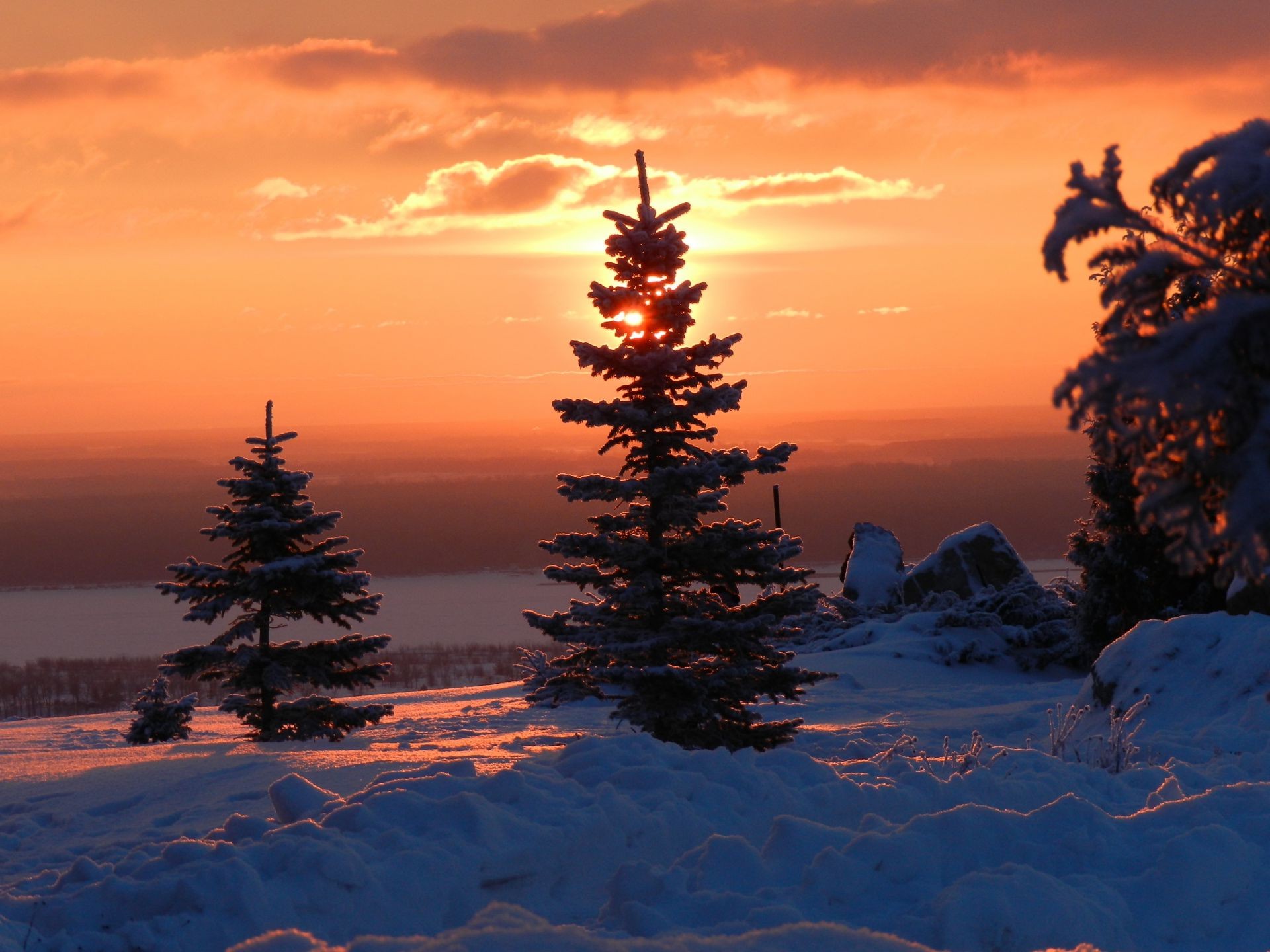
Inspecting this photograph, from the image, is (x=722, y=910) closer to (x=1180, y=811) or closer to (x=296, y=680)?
(x=1180, y=811)

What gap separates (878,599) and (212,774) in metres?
20.4

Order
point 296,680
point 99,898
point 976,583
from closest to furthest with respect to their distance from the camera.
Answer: point 99,898 < point 296,680 < point 976,583

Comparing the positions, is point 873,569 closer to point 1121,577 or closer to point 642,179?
point 1121,577

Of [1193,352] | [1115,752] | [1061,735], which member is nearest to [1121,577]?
[1061,735]

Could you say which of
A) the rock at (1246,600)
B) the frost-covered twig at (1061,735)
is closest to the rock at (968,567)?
the rock at (1246,600)

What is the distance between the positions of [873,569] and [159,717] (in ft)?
59.8

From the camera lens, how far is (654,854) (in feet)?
22.0

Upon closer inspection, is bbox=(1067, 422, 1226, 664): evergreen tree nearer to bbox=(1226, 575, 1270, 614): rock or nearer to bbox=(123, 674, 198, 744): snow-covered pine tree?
bbox=(1226, 575, 1270, 614): rock

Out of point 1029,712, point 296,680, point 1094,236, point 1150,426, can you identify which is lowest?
point 1029,712

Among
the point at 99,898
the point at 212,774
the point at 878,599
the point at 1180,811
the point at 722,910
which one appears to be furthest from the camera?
the point at 878,599


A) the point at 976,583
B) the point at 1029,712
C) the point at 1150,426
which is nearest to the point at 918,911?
the point at 1150,426

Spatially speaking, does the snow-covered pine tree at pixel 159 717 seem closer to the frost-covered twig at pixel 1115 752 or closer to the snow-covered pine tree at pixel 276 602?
the snow-covered pine tree at pixel 276 602

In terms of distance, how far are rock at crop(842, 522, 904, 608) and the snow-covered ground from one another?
57.6ft

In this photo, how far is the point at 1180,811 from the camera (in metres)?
6.78
